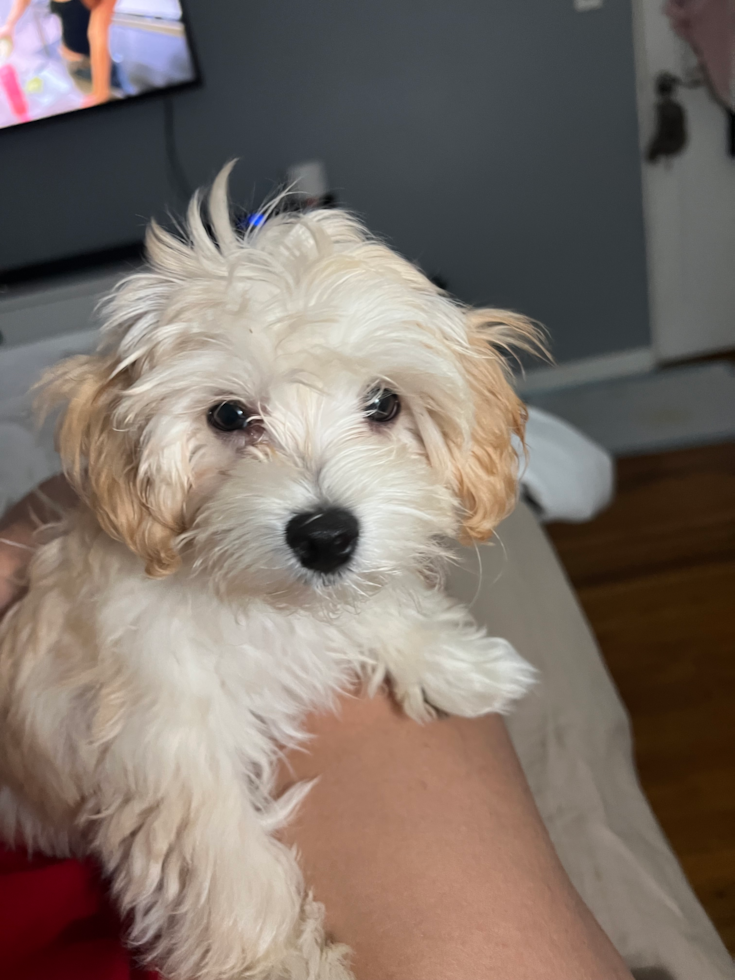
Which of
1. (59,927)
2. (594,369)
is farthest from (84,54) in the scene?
(59,927)

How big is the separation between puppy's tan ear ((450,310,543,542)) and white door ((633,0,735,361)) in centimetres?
340

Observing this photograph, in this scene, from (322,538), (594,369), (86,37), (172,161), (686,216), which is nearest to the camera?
(322,538)

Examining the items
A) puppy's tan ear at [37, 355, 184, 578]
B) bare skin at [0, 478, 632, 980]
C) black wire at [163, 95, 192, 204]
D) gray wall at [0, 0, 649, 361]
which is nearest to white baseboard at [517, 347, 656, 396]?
gray wall at [0, 0, 649, 361]

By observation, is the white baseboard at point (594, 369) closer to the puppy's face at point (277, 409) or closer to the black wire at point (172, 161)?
the black wire at point (172, 161)

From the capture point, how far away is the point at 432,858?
0.88 metres

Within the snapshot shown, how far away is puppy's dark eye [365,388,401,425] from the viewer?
98cm

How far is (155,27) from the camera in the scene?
3.26 meters

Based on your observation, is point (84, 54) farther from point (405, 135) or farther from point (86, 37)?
point (405, 135)

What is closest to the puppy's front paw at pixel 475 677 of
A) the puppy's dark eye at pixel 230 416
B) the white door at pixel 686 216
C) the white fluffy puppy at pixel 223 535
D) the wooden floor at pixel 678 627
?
the white fluffy puppy at pixel 223 535

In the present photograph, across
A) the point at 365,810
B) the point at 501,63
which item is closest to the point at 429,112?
the point at 501,63

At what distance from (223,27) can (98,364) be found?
3210 millimetres

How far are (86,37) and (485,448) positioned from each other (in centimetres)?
321

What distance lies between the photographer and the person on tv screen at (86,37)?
306cm

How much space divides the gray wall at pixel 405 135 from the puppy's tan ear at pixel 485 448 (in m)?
2.60
